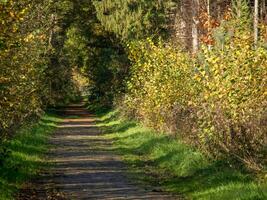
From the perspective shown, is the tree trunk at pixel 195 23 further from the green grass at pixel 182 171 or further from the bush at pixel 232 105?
the bush at pixel 232 105

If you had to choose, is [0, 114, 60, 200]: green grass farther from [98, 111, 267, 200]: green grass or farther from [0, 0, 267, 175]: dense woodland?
[98, 111, 267, 200]: green grass

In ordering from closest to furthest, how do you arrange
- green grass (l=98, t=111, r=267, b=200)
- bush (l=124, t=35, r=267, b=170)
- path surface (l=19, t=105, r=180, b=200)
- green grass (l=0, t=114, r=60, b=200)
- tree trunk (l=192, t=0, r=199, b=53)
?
green grass (l=98, t=111, r=267, b=200) → path surface (l=19, t=105, r=180, b=200) → bush (l=124, t=35, r=267, b=170) → green grass (l=0, t=114, r=60, b=200) → tree trunk (l=192, t=0, r=199, b=53)

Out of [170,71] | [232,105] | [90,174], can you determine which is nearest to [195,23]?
[170,71]

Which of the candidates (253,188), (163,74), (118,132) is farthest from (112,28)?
(253,188)

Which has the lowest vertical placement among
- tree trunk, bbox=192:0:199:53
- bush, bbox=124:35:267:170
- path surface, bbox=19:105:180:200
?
path surface, bbox=19:105:180:200

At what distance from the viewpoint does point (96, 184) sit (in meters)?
16.0

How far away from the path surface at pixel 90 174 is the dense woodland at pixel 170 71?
1996 millimetres

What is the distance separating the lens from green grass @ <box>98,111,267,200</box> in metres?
13.1

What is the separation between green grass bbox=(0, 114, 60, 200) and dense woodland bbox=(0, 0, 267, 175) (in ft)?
3.09

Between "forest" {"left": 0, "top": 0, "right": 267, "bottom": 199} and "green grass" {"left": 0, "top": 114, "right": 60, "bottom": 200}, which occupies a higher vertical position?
"forest" {"left": 0, "top": 0, "right": 267, "bottom": 199}

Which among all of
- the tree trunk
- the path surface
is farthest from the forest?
the path surface

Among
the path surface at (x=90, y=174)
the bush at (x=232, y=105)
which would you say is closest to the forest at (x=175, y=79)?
the bush at (x=232, y=105)

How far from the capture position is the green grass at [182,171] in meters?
13.1

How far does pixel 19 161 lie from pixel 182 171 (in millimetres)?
5359
